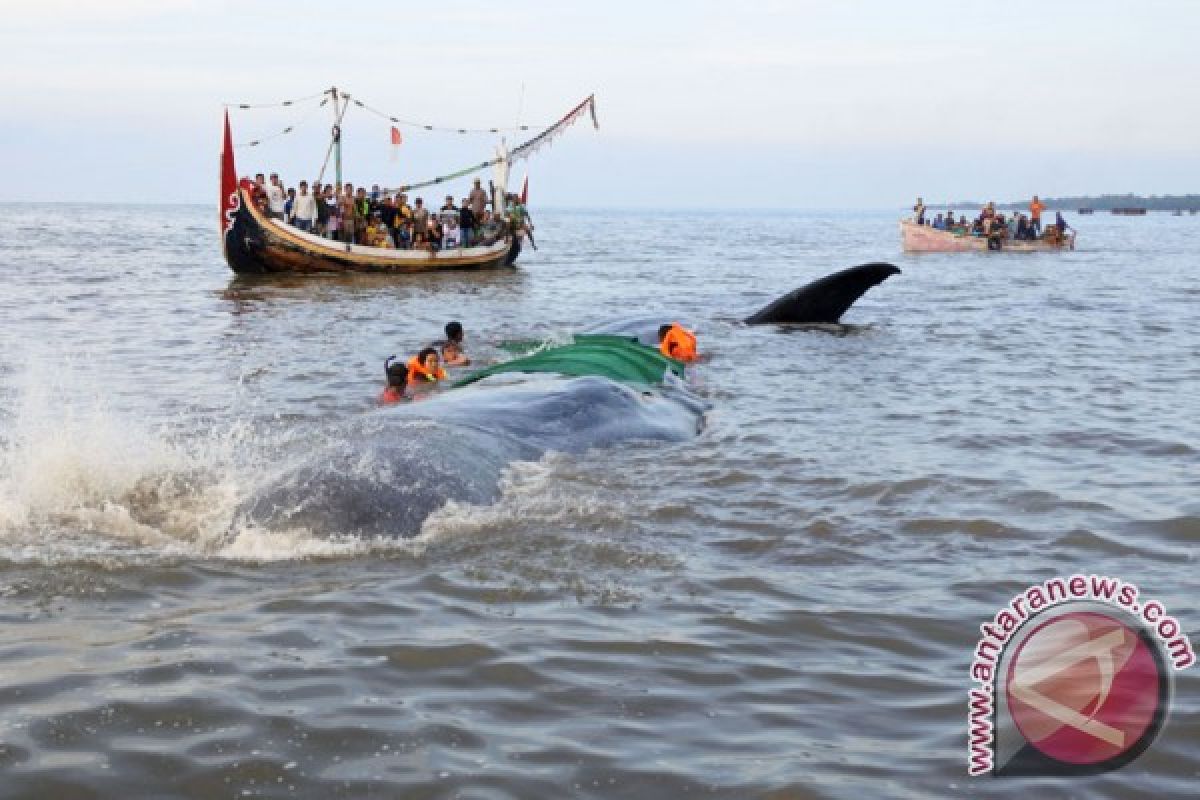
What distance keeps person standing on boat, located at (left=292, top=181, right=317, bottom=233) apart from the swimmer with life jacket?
63.5ft

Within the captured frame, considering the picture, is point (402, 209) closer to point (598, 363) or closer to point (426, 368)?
point (426, 368)

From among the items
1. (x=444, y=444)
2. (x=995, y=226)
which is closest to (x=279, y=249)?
(x=444, y=444)

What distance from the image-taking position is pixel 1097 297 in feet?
99.7

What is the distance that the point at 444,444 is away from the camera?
8414 millimetres

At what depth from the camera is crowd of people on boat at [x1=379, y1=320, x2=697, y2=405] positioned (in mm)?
13039

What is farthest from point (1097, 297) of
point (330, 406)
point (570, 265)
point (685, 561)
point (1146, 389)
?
point (685, 561)

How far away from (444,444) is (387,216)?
1144 inches

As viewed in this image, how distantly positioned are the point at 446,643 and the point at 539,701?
76 cm

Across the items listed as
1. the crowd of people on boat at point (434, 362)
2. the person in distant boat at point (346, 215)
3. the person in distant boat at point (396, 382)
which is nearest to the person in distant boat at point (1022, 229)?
the person in distant boat at point (346, 215)

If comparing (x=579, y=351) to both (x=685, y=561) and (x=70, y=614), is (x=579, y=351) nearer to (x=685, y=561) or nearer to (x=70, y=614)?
(x=685, y=561)

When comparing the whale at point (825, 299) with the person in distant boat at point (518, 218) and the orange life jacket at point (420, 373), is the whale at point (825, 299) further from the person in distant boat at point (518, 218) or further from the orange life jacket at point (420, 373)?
the person in distant boat at point (518, 218)

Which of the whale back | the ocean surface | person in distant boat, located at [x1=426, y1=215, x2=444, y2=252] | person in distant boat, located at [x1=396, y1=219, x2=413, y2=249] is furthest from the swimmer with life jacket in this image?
person in distant boat, located at [x1=426, y1=215, x2=444, y2=252]

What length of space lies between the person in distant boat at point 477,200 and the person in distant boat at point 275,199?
675 centimetres

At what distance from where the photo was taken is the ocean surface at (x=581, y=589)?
4613mm
